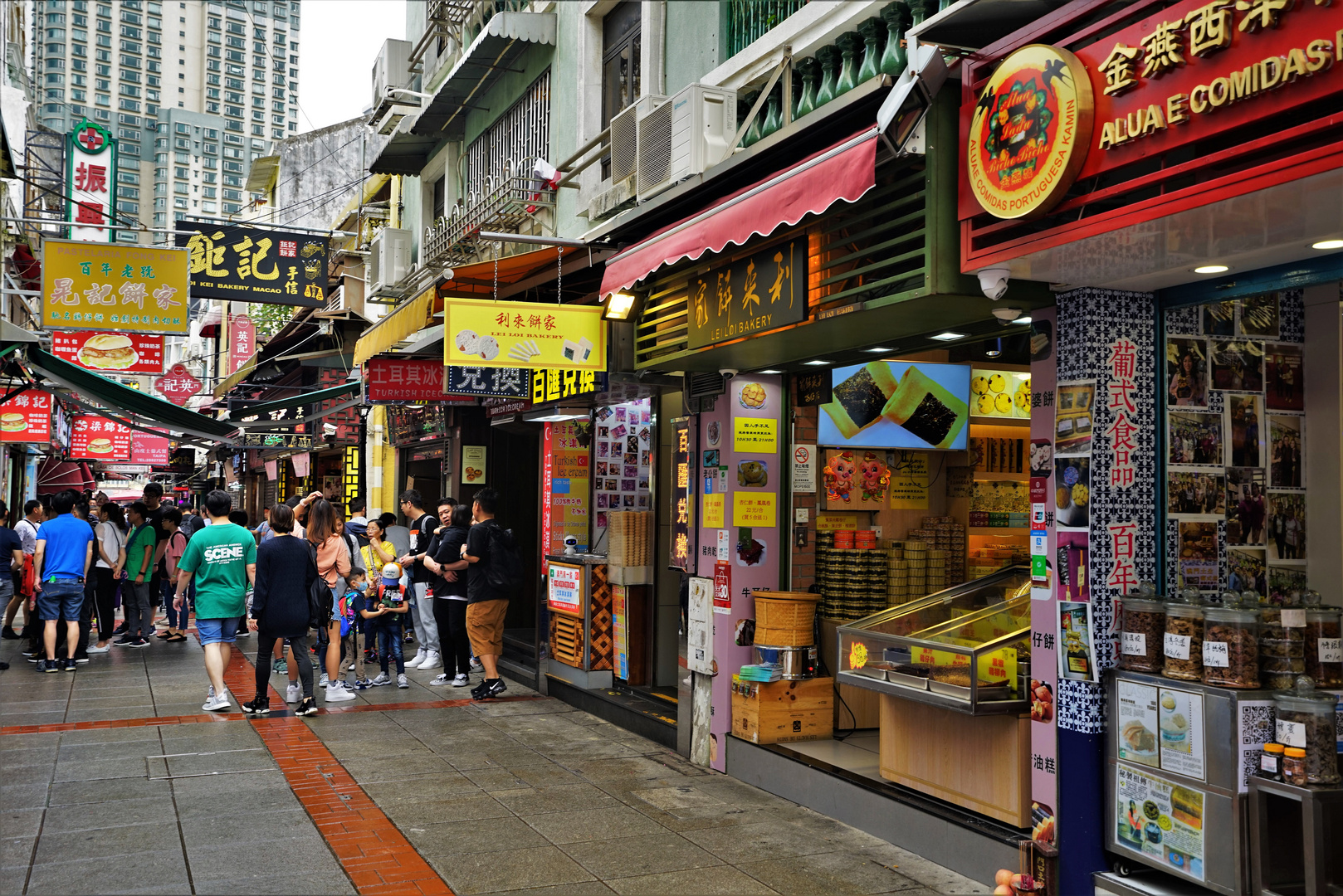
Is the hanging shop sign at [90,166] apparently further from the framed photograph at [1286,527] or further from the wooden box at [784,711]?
the framed photograph at [1286,527]

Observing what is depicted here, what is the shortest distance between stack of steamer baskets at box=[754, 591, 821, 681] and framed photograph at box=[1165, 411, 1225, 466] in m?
3.25

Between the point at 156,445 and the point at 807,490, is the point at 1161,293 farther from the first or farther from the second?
the point at 156,445

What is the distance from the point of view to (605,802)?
7.27 m

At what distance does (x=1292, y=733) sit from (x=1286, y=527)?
4.76ft

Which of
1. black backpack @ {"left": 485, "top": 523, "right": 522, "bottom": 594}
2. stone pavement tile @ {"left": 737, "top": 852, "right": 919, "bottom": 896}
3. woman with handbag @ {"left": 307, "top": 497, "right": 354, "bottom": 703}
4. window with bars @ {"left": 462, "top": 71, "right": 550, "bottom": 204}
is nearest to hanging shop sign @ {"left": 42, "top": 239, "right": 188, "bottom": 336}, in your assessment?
window with bars @ {"left": 462, "top": 71, "right": 550, "bottom": 204}

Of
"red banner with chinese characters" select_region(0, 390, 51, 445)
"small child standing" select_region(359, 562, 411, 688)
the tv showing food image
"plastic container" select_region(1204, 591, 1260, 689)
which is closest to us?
"plastic container" select_region(1204, 591, 1260, 689)

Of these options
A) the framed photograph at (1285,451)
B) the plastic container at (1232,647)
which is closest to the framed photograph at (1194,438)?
the framed photograph at (1285,451)

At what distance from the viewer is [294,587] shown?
31.9 feet

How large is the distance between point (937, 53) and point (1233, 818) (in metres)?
3.64

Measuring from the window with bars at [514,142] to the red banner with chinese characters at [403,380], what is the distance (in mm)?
2588

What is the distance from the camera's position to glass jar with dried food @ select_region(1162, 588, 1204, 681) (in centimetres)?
485

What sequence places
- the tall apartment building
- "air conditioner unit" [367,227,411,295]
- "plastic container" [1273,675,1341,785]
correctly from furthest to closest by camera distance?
the tall apartment building < "air conditioner unit" [367,227,411,295] < "plastic container" [1273,675,1341,785]

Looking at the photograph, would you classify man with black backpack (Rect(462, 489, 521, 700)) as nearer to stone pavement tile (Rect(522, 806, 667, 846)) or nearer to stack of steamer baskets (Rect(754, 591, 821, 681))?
stack of steamer baskets (Rect(754, 591, 821, 681))

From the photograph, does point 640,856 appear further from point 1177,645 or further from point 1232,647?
point 1232,647
